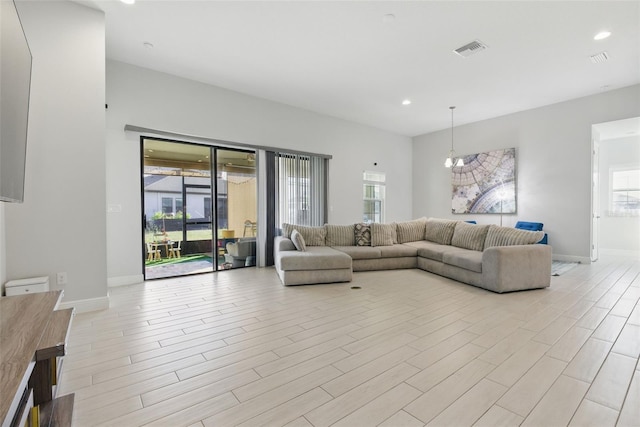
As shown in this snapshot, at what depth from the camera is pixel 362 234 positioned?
559 centimetres

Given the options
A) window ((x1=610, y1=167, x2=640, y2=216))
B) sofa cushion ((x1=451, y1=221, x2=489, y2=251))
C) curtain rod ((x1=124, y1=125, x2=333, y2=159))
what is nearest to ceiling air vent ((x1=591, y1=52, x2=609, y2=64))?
sofa cushion ((x1=451, y1=221, x2=489, y2=251))

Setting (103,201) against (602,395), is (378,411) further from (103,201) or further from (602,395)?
(103,201)

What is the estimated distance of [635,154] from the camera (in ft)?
21.2

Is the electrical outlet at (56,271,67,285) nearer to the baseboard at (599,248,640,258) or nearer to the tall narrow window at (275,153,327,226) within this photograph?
the tall narrow window at (275,153,327,226)

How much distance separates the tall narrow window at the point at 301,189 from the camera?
5.84m

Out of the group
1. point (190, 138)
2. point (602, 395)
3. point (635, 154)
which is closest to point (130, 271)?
point (190, 138)

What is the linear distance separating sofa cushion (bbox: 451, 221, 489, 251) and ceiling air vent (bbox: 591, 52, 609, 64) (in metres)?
2.77

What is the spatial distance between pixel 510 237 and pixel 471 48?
2.75 m

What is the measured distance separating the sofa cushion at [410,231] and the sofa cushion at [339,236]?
40.8 inches

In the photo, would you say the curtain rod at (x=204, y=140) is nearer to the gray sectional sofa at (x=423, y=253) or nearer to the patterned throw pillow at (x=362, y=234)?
the gray sectional sofa at (x=423, y=253)

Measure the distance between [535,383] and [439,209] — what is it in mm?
6445

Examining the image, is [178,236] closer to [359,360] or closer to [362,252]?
[362,252]

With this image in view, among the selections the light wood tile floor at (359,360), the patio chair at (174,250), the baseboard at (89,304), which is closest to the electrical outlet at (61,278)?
the baseboard at (89,304)

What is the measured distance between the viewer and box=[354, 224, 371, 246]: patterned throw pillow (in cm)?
556
